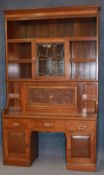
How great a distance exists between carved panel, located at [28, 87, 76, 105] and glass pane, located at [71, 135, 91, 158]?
1.69ft

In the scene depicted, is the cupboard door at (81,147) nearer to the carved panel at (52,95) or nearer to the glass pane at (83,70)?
the carved panel at (52,95)

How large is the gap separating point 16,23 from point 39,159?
2096 millimetres

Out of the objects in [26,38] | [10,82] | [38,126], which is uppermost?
[26,38]

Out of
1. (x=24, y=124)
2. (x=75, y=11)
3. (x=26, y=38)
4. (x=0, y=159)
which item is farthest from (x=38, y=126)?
(x=75, y=11)

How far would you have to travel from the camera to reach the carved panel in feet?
12.3

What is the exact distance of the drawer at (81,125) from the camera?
11.5ft

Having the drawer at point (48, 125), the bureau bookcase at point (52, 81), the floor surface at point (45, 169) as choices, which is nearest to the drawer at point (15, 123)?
the bureau bookcase at point (52, 81)

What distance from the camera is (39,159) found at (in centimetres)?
400

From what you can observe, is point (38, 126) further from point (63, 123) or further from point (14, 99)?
point (14, 99)

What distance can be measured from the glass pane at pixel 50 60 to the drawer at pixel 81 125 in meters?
0.72

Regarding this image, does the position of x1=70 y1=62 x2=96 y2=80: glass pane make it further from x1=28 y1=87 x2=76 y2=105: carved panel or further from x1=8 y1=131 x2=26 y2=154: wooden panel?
x1=8 y1=131 x2=26 y2=154: wooden panel

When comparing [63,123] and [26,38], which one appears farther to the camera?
[26,38]

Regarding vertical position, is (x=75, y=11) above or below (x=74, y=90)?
above

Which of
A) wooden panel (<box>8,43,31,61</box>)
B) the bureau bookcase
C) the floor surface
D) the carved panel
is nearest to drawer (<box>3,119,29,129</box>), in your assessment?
the bureau bookcase
